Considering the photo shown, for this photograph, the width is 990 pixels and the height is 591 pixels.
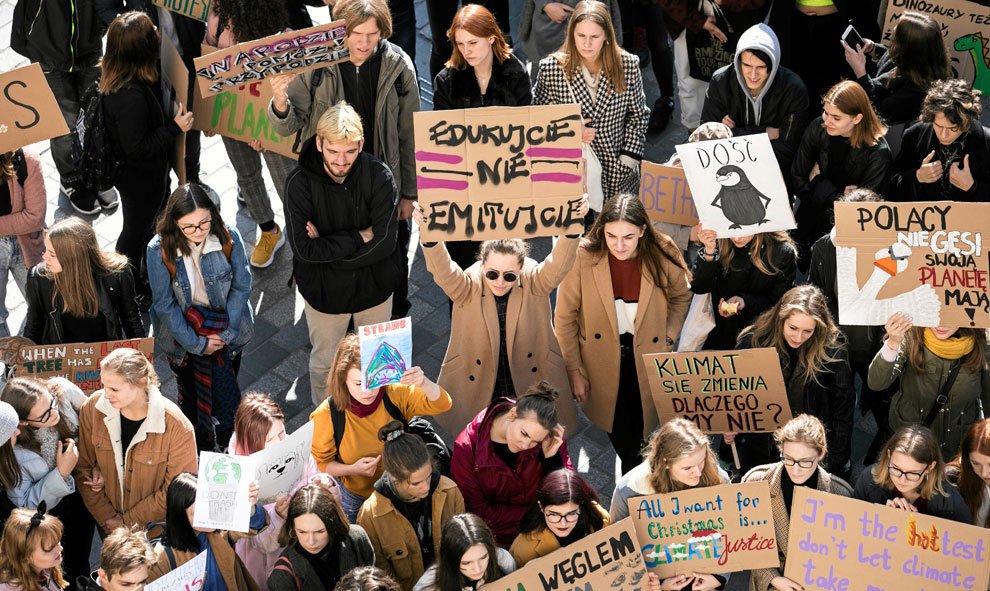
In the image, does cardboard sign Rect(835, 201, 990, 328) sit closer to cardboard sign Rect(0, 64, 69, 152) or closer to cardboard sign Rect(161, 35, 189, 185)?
cardboard sign Rect(161, 35, 189, 185)

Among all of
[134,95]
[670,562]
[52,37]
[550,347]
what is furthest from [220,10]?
[670,562]

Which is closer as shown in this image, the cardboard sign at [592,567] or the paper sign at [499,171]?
the cardboard sign at [592,567]

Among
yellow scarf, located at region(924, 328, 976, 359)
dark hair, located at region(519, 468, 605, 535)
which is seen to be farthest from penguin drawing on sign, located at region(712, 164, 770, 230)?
dark hair, located at region(519, 468, 605, 535)

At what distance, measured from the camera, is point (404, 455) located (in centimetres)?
612

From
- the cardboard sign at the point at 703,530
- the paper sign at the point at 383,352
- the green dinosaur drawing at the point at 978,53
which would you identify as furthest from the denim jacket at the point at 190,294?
the green dinosaur drawing at the point at 978,53

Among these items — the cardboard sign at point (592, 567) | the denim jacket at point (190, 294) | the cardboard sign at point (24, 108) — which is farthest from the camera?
the cardboard sign at point (24, 108)

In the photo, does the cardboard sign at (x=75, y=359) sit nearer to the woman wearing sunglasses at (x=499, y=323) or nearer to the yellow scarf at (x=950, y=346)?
the woman wearing sunglasses at (x=499, y=323)

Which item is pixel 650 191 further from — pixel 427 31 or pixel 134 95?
pixel 427 31

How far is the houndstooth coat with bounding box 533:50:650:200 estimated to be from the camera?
8.41 meters

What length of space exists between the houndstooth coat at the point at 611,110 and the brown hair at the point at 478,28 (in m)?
0.31

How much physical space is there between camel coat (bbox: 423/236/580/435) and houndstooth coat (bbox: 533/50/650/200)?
5.18 ft

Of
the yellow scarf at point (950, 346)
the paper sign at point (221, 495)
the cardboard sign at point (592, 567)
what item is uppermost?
the yellow scarf at point (950, 346)

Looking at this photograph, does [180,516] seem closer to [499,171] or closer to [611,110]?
[499,171]

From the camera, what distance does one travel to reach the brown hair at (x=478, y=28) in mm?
8188
